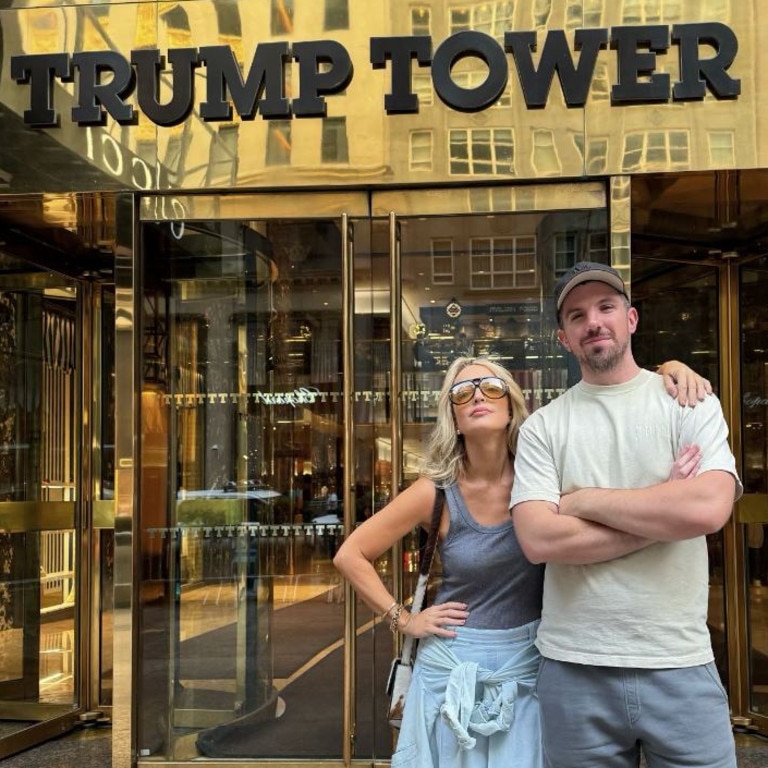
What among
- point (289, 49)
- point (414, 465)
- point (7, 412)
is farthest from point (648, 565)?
point (7, 412)

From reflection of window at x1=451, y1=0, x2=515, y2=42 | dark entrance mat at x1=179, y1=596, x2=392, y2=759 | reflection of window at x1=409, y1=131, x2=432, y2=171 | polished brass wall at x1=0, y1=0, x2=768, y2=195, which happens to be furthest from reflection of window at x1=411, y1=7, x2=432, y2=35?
dark entrance mat at x1=179, y1=596, x2=392, y2=759

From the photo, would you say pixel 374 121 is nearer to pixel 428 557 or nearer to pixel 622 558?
pixel 428 557

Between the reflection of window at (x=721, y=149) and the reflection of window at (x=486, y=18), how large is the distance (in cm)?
102

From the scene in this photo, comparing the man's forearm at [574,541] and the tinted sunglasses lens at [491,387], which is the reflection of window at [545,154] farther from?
the man's forearm at [574,541]

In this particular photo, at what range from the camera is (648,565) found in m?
2.16

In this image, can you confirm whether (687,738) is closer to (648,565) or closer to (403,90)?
(648,565)

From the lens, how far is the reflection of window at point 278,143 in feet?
13.4

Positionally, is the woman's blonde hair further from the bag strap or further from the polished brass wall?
the polished brass wall

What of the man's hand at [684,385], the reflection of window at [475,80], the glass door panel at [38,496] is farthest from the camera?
the glass door panel at [38,496]

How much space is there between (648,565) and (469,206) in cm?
232

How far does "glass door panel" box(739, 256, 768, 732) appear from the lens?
15.9ft

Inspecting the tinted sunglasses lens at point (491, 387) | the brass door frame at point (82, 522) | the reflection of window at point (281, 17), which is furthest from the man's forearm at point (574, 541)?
the brass door frame at point (82, 522)

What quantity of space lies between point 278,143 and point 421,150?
0.65m

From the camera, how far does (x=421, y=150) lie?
13.3ft
